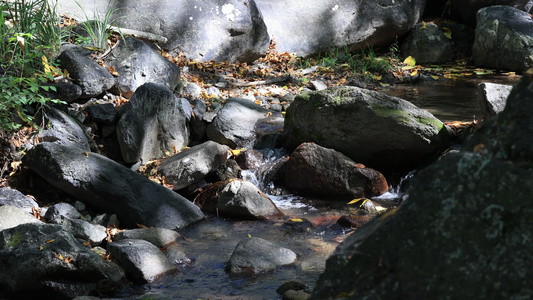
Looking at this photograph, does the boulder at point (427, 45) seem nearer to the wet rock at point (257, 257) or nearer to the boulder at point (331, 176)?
the boulder at point (331, 176)

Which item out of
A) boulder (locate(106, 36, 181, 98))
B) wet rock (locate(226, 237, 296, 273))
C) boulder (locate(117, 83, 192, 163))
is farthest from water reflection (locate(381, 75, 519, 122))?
wet rock (locate(226, 237, 296, 273))

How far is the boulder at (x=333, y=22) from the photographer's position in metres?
11.1

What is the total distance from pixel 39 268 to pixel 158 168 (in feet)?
8.19

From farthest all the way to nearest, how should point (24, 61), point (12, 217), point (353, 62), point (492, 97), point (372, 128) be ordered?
1. point (353, 62)
2. point (372, 128)
3. point (492, 97)
4. point (24, 61)
5. point (12, 217)

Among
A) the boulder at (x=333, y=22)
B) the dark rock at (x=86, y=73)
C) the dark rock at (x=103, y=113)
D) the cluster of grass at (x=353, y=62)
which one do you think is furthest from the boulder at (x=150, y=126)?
the boulder at (x=333, y=22)

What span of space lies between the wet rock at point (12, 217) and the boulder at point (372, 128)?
3.29m

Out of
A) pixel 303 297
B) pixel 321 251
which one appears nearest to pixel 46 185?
pixel 321 251

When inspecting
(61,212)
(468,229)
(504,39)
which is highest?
(468,229)

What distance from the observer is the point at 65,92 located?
6.29 meters

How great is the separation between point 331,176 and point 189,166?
60.3 inches

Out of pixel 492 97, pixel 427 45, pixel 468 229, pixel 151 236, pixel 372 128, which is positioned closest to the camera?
pixel 468 229

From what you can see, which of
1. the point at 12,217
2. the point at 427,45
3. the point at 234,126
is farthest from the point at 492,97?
the point at 427,45

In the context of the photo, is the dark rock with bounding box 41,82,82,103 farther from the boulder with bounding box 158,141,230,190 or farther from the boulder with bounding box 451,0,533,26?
the boulder with bounding box 451,0,533,26

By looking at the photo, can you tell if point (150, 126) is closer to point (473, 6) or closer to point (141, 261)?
point (141, 261)
